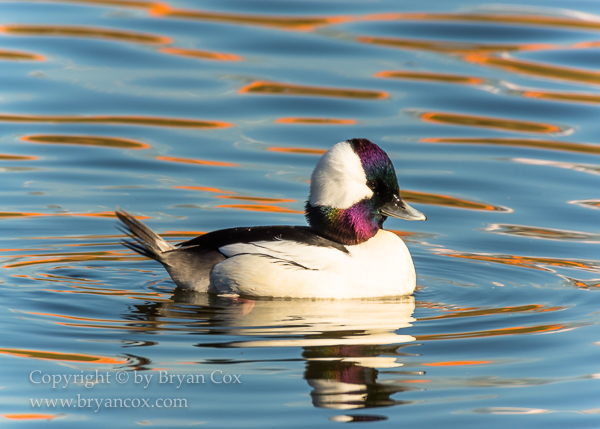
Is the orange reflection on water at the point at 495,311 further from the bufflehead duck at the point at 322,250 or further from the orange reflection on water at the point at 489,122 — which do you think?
the orange reflection on water at the point at 489,122

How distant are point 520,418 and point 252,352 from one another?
5.59ft

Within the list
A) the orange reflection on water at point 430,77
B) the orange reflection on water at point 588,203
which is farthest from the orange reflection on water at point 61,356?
the orange reflection on water at point 430,77

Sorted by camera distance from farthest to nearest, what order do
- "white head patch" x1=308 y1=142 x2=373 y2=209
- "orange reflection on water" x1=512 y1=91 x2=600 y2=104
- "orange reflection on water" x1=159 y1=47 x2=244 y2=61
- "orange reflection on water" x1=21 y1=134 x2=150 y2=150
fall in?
1. "orange reflection on water" x1=159 y1=47 x2=244 y2=61
2. "orange reflection on water" x1=512 y1=91 x2=600 y2=104
3. "orange reflection on water" x1=21 y1=134 x2=150 y2=150
4. "white head patch" x1=308 y1=142 x2=373 y2=209

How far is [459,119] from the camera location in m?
12.8

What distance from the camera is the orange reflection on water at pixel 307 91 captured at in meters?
13.6

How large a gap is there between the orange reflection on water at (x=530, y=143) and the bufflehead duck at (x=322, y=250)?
4.91 meters

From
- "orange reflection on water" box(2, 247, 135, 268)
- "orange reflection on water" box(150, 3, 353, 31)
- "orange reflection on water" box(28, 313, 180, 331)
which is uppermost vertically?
"orange reflection on water" box(150, 3, 353, 31)

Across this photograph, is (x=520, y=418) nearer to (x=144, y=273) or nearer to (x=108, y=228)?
(x=144, y=273)

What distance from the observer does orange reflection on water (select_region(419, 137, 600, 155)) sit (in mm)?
11758

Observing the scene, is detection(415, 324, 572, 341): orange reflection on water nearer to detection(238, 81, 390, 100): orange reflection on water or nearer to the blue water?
the blue water

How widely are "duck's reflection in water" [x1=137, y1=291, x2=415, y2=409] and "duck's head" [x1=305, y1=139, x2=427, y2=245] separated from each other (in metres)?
0.61

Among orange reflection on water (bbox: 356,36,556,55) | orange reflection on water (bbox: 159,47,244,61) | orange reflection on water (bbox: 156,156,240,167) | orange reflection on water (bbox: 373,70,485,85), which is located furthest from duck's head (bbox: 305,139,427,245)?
orange reflection on water (bbox: 356,36,556,55)

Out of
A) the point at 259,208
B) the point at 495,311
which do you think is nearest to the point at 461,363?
the point at 495,311

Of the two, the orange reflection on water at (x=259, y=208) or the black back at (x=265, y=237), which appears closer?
the black back at (x=265, y=237)
